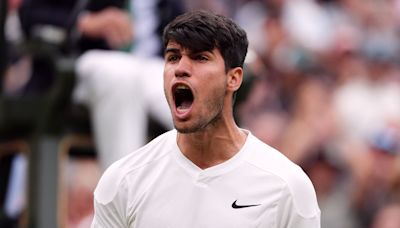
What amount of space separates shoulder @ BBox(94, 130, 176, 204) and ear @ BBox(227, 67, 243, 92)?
0.27 metres

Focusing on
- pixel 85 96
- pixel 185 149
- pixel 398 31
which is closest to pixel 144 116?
pixel 85 96

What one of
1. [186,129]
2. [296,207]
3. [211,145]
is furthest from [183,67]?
[296,207]

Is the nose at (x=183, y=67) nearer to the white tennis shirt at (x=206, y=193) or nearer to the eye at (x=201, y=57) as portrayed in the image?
the eye at (x=201, y=57)

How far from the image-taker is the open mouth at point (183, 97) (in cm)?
392

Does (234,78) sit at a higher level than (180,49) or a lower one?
lower

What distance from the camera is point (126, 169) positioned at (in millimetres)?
4094

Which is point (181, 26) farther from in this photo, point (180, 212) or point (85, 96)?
point (85, 96)

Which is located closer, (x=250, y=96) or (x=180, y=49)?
(x=180, y=49)

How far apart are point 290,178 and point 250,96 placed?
4.08 metres

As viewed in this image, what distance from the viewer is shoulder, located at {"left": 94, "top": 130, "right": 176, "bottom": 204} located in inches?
161

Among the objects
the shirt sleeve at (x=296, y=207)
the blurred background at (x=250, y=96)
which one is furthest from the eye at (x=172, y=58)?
the blurred background at (x=250, y=96)

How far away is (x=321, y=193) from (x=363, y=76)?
1.48m

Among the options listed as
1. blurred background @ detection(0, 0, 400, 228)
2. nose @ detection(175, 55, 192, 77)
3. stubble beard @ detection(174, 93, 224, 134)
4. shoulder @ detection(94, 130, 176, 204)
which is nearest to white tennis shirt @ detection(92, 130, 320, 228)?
shoulder @ detection(94, 130, 176, 204)

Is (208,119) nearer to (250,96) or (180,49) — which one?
(180,49)
